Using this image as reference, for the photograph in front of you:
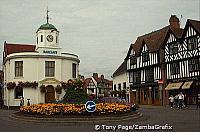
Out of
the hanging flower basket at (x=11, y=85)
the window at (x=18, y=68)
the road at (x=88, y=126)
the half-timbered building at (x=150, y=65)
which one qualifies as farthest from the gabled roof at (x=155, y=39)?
the road at (x=88, y=126)

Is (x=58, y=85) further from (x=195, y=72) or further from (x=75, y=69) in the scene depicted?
(x=195, y=72)

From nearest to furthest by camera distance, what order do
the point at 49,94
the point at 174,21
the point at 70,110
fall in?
the point at 70,110
the point at 49,94
the point at 174,21

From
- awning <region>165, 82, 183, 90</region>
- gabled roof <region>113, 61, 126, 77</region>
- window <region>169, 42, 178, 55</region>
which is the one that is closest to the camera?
awning <region>165, 82, 183, 90</region>

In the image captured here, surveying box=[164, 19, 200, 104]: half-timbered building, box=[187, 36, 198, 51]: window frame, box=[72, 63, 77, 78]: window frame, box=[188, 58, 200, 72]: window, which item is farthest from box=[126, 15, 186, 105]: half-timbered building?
box=[72, 63, 77, 78]: window frame

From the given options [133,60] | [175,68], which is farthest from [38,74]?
[133,60]

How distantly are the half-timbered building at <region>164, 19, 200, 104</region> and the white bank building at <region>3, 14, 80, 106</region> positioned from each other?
37.8 ft

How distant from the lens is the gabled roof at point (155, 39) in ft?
127

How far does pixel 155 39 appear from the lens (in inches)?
1693

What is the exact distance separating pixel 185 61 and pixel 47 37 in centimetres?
1522

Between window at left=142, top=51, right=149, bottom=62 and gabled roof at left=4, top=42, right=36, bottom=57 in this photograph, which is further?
gabled roof at left=4, top=42, right=36, bottom=57

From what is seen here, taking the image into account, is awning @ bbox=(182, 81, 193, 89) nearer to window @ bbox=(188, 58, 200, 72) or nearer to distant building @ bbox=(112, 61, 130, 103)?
window @ bbox=(188, 58, 200, 72)

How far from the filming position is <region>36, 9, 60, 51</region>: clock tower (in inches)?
1403

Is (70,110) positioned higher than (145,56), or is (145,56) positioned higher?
(145,56)

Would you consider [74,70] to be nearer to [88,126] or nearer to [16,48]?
[16,48]
